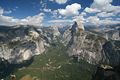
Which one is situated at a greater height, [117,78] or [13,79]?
[13,79]

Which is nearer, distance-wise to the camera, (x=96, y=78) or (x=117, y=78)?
(x=117, y=78)

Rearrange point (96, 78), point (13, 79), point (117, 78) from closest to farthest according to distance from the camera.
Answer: point (13, 79) < point (117, 78) < point (96, 78)

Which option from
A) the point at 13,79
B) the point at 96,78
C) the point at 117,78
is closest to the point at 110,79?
the point at 117,78

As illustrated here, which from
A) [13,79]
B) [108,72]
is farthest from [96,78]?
[13,79]

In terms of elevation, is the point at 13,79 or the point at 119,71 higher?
the point at 13,79

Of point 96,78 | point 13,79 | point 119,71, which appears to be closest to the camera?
point 13,79

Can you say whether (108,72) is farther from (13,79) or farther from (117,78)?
(13,79)

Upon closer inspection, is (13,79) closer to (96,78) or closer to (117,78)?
(117,78)

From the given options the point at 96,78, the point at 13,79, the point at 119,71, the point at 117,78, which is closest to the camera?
the point at 13,79

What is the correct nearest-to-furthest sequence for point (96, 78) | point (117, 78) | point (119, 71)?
1. point (117, 78)
2. point (119, 71)
3. point (96, 78)
